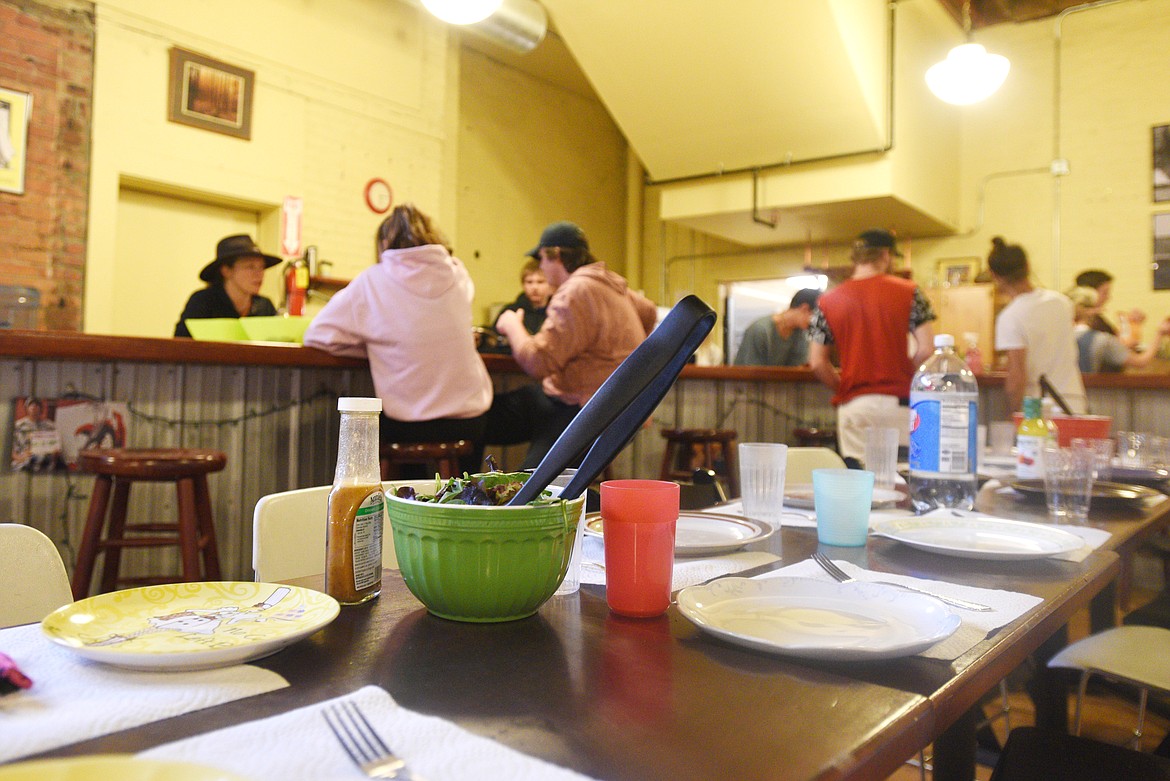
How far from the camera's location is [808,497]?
1649 millimetres

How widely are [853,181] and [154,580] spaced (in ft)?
16.1

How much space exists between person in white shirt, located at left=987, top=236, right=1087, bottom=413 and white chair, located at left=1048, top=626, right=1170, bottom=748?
6.63 ft

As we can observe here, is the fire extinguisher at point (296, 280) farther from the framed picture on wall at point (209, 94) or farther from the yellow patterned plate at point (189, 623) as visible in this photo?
the yellow patterned plate at point (189, 623)

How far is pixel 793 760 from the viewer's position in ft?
1.71

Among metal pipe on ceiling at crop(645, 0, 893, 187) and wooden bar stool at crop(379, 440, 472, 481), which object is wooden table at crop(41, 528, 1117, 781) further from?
metal pipe on ceiling at crop(645, 0, 893, 187)

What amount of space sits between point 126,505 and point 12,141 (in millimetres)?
3025

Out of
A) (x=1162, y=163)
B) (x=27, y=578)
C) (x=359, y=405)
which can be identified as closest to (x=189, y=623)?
(x=359, y=405)

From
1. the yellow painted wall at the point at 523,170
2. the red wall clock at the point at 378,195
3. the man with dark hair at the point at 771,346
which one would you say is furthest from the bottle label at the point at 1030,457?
the yellow painted wall at the point at 523,170

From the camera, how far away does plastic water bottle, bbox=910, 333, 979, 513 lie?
1507 mm

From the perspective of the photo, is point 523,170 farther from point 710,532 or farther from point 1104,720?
point 710,532

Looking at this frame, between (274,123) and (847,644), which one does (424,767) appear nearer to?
(847,644)

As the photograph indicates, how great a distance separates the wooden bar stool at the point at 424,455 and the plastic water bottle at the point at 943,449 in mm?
1491

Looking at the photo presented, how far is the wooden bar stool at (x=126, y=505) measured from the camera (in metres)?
2.08

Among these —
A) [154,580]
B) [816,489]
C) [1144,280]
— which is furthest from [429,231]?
[1144,280]
